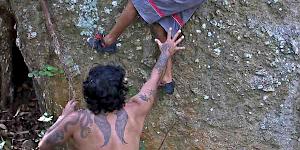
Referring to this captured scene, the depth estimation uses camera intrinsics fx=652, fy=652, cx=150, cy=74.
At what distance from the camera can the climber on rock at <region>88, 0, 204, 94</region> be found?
374 cm

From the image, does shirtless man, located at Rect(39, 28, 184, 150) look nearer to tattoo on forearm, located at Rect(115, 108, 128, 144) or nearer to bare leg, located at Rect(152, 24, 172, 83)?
tattoo on forearm, located at Rect(115, 108, 128, 144)

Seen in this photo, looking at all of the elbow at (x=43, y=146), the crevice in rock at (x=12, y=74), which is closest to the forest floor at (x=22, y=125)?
the crevice in rock at (x=12, y=74)

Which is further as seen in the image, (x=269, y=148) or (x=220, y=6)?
(x=269, y=148)

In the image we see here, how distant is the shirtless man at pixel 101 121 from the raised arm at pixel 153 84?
0.28ft

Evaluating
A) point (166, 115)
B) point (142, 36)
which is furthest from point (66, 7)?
point (166, 115)

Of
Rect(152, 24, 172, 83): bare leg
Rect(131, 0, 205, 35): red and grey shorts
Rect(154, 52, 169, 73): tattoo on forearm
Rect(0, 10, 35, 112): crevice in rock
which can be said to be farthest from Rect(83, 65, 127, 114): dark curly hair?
Rect(0, 10, 35, 112): crevice in rock

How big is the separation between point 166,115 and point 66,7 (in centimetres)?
95

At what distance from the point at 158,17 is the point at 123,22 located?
22 centimetres

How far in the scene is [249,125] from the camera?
4.19 meters

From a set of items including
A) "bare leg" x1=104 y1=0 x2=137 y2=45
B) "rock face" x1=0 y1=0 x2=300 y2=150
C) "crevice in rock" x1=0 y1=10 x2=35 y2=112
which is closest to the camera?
"bare leg" x1=104 y1=0 x2=137 y2=45

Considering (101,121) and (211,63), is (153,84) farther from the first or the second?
(211,63)

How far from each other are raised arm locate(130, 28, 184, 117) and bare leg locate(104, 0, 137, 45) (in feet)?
0.90

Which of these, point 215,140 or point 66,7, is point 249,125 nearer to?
point 215,140

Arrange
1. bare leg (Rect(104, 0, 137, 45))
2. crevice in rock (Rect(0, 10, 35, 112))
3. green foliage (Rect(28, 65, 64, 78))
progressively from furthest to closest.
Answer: crevice in rock (Rect(0, 10, 35, 112)) → green foliage (Rect(28, 65, 64, 78)) → bare leg (Rect(104, 0, 137, 45))
